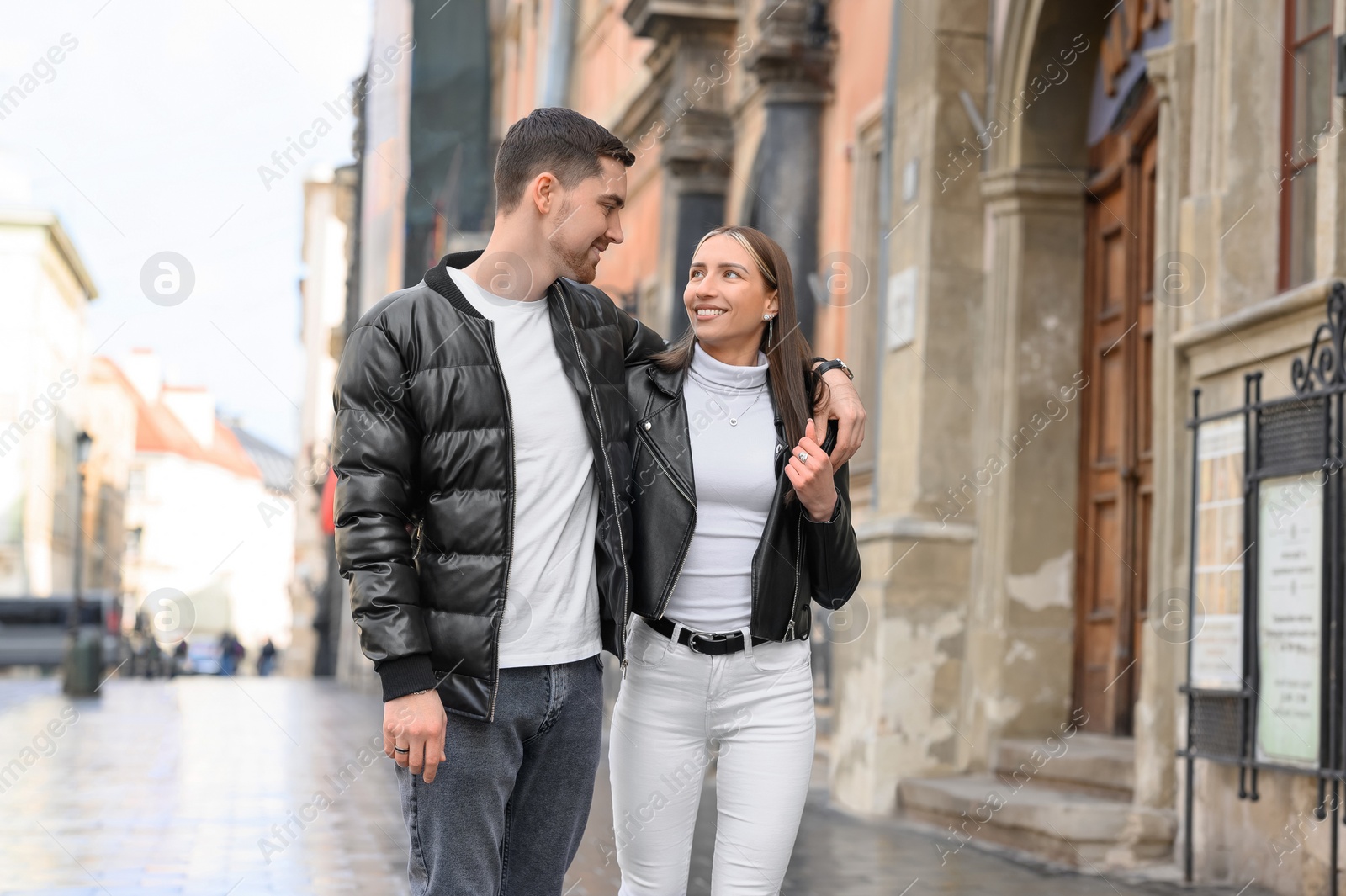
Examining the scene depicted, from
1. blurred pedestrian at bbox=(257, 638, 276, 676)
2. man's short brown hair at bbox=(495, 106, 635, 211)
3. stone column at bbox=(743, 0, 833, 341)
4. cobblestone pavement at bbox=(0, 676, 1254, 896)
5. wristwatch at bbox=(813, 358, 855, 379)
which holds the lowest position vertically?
blurred pedestrian at bbox=(257, 638, 276, 676)

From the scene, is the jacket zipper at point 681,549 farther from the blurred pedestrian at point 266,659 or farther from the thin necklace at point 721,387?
the blurred pedestrian at point 266,659

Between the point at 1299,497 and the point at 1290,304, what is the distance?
0.75 metres

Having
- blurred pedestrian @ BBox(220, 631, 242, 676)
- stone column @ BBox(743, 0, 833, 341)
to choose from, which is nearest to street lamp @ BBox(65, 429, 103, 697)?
stone column @ BBox(743, 0, 833, 341)

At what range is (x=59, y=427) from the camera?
72188 millimetres

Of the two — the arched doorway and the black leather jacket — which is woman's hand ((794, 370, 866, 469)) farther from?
the arched doorway

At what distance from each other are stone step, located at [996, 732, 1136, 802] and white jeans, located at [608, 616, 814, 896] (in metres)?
5.09

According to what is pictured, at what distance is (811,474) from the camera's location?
3328mm

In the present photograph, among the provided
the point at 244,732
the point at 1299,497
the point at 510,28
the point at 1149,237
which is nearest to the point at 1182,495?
the point at 1299,497

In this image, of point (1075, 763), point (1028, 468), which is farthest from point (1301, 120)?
point (1075, 763)

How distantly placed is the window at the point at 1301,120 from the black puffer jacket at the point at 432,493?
4.99 m

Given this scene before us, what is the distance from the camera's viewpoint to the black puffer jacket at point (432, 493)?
303 centimetres

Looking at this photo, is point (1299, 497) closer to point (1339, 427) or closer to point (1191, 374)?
point (1339, 427)

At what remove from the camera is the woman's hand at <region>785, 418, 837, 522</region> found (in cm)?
333

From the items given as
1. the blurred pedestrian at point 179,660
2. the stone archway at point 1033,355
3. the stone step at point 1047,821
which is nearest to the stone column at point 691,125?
the stone archway at point 1033,355
